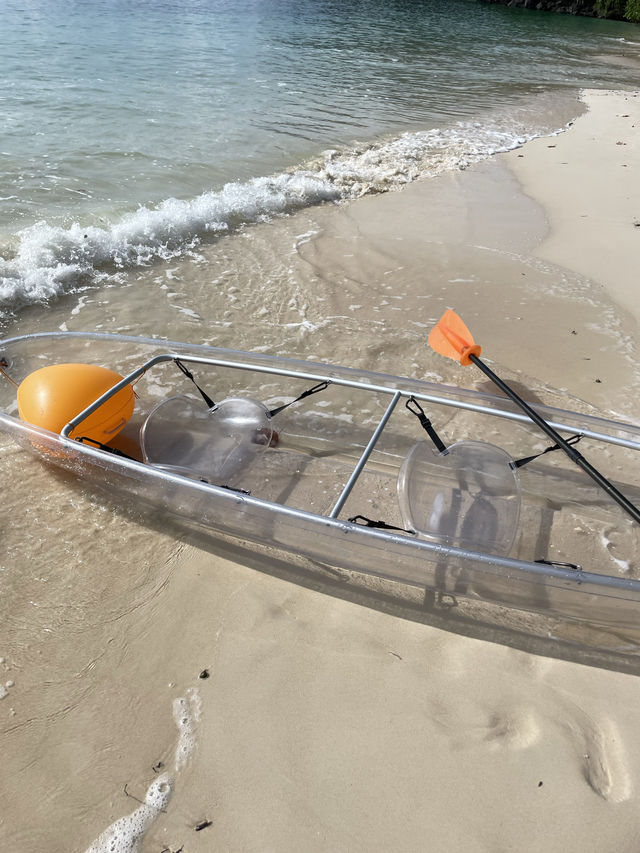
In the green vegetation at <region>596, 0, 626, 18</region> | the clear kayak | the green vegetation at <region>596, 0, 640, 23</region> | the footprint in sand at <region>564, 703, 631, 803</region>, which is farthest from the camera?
the green vegetation at <region>596, 0, 626, 18</region>

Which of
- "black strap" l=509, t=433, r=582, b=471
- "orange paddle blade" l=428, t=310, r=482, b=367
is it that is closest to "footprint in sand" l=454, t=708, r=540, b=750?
"black strap" l=509, t=433, r=582, b=471

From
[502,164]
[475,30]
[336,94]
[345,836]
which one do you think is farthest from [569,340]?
[475,30]

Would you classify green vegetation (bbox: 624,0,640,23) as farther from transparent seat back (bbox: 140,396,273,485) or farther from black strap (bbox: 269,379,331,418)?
transparent seat back (bbox: 140,396,273,485)

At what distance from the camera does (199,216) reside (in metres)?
6.44

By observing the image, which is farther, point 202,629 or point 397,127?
point 397,127

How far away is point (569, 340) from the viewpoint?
4.52 m

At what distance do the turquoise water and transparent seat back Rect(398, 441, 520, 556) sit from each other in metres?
3.68

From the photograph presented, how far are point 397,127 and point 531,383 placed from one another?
802 centimetres

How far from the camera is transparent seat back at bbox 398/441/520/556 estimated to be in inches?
108

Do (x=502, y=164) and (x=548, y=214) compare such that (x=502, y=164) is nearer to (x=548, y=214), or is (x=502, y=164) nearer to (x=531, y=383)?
(x=548, y=214)

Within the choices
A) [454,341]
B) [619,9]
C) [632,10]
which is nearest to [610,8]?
[619,9]

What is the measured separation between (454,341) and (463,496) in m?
0.99

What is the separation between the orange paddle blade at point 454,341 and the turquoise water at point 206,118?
Result: 11.0ft

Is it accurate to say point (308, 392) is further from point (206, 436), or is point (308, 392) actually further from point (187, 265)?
point (187, 265)
